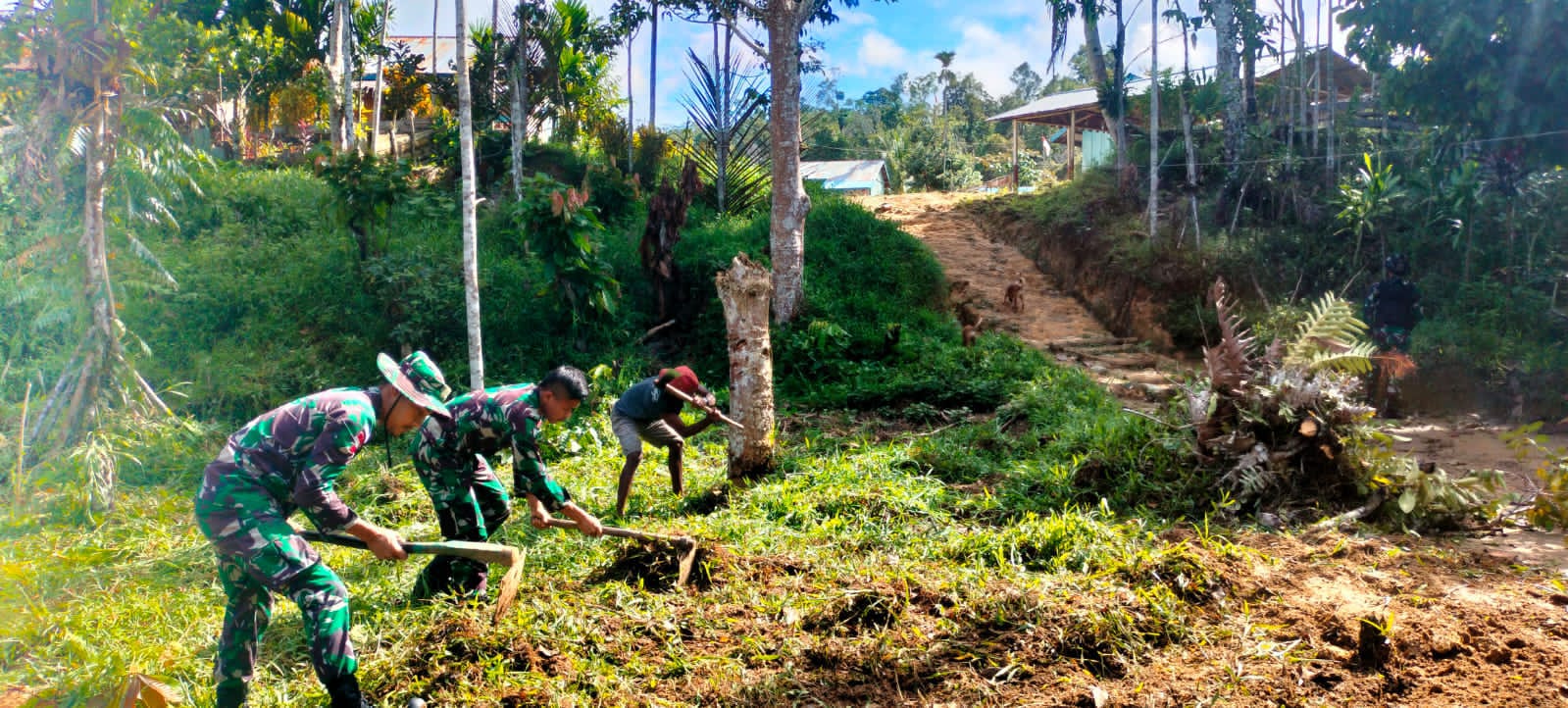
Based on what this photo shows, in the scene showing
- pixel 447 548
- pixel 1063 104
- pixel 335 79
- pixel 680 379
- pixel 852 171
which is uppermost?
pixel 1063 104

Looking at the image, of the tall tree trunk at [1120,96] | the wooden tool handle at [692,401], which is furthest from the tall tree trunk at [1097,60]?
the wooden tool handle at [692,401]

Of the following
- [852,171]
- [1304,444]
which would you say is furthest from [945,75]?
[1304,444]

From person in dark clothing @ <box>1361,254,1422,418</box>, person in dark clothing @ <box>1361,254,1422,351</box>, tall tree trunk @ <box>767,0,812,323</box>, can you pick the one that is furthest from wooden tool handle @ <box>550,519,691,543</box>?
person in dark clothing @ <box>1361,254,1422,351</box>

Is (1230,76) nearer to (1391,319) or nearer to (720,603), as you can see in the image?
(1391,319)

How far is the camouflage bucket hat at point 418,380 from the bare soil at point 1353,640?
1.92m

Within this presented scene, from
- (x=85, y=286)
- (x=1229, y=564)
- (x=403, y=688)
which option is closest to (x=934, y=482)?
(x=1229, y=564)

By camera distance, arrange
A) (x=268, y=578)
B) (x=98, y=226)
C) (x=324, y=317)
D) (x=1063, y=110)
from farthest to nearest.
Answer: (x=1063, y=110) < (x=324, y=317) < (x=98, y=226) < (x=268, y=578)

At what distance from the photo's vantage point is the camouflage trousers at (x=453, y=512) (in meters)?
4.61

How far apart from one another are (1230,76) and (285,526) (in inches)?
607

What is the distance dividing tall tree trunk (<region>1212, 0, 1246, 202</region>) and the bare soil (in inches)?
425

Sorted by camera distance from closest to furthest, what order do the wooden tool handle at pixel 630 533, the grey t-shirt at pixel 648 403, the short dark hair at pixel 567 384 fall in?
1. the short dark hair at pixel 567 384
2. the wooden tool handle at pixel 630 533
3. the grey t-shirt at pixel 648 403

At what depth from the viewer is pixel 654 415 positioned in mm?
6301

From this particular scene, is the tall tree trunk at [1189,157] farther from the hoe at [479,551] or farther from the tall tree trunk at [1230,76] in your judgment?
the hoe at [479,551]

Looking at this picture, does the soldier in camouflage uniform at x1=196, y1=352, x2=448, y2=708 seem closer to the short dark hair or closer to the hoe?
the hoe
